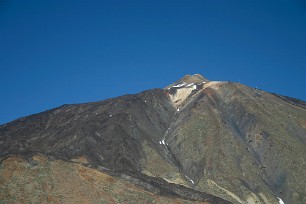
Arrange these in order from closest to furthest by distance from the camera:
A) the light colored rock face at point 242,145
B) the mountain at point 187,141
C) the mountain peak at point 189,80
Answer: the mountain at point 187,141 < the light colored rock face at point 242,145 < the mountain peak at point 189,80

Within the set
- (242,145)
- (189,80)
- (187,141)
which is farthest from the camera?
(189,80)

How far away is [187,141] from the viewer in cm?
12550

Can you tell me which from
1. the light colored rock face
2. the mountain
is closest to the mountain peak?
the mountain

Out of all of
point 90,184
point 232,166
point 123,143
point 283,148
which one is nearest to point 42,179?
point 90,184

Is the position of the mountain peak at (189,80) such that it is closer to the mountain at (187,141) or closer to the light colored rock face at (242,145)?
the mountain at (187,141)

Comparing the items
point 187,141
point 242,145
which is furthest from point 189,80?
point 242,145

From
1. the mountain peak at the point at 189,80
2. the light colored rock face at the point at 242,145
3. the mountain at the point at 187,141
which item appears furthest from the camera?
the mountain peak at the point at 189,80

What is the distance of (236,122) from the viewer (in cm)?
13988

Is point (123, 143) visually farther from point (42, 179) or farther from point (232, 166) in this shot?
point (42, 179)

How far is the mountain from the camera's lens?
10344 cm

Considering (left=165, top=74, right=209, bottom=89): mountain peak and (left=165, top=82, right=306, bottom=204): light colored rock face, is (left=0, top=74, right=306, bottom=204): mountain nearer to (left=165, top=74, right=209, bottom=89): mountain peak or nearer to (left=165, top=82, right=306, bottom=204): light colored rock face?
(left=165, top=82, right=306, bottom=204): light colored rock face

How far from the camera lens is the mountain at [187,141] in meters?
103

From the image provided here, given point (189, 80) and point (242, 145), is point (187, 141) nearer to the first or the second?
point (242, 145)

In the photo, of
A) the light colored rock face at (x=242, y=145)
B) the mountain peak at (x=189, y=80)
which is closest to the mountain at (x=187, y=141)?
the light colored rock face at (x=242, y=145)
